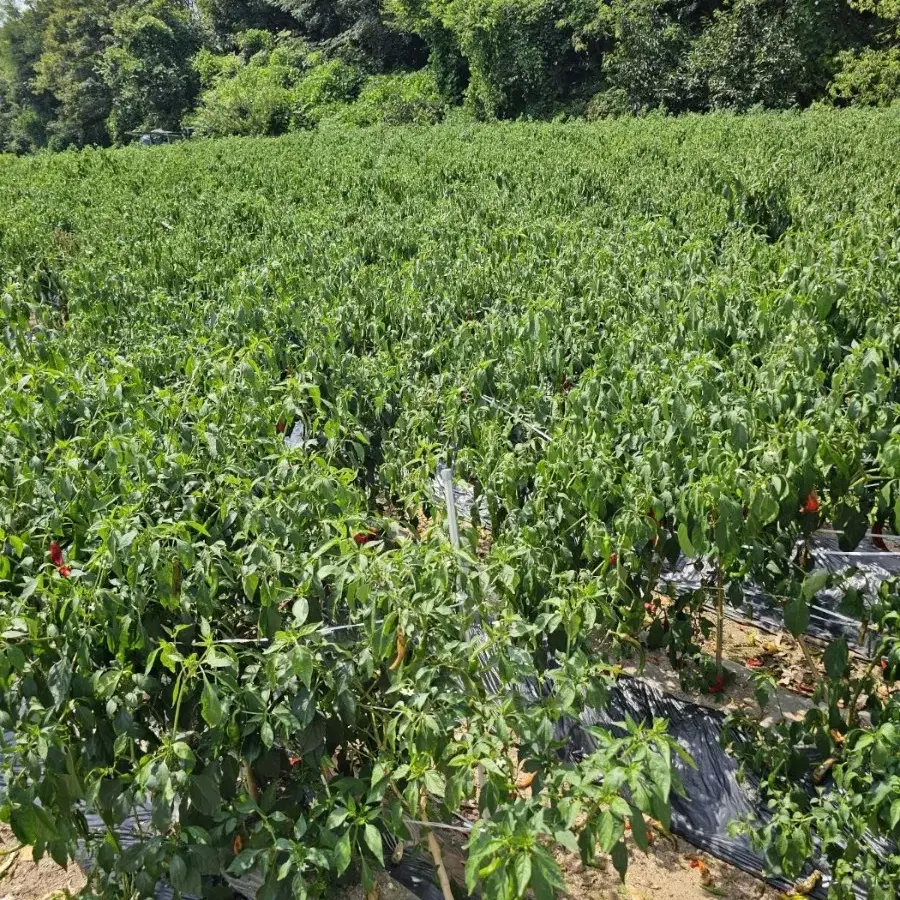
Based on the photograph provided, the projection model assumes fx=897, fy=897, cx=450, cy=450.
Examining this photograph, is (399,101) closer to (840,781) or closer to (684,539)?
(684,539)

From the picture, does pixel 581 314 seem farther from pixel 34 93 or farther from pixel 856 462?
pixel 34 93

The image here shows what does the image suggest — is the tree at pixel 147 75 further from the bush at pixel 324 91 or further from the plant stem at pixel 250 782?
the plant stem at pixel 250 782

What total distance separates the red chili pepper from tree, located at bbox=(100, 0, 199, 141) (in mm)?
32865

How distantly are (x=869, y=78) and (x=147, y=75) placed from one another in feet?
79.6

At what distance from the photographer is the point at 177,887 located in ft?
6.91

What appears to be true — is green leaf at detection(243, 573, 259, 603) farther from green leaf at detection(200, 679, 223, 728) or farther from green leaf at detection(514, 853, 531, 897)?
green leaf at detection(514, 853, 531, 897)

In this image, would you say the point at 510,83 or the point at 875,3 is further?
the point at 510,83

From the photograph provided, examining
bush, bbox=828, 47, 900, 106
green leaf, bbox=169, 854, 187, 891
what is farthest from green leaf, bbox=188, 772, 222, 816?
bush, bbox=828, 47, 900, 106

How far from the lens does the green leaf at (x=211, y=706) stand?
1.97m

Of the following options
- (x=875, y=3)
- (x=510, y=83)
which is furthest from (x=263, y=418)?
(x=510, y=83)

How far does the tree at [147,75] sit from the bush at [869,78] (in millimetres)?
22445

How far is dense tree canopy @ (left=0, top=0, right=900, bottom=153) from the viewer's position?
19.9m

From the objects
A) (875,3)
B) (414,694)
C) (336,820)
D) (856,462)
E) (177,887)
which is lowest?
(177,887)

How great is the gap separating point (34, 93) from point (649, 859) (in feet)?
156
